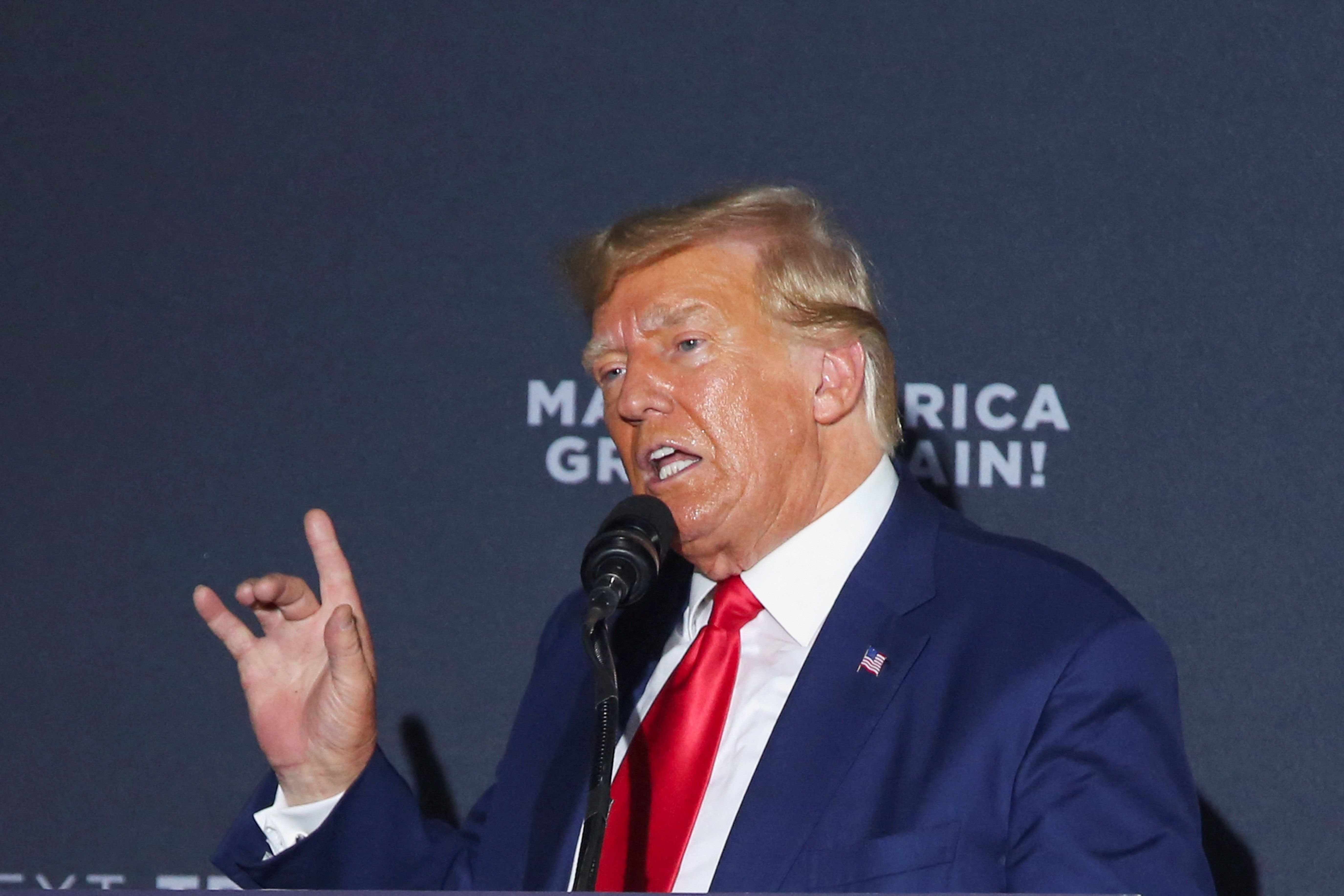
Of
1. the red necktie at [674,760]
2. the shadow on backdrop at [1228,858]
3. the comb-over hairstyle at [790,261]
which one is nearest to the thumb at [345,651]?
the red necktie at [674,760]

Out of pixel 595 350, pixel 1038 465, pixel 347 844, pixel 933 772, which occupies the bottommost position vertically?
pixel 347 844

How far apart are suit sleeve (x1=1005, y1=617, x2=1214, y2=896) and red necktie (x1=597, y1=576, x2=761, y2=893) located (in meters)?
0.37

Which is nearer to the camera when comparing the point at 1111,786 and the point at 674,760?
the point at 1111,786

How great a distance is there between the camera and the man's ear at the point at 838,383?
1985mm

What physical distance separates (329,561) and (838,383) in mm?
659

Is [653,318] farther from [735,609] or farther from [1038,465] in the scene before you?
[1038,465]

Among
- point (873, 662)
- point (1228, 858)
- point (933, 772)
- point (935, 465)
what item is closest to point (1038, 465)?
point (935, 465)

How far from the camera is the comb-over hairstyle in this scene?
197 cm

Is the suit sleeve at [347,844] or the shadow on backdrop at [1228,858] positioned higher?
the suit sleeve at [347,844]

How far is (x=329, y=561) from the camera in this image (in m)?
→ 1.81

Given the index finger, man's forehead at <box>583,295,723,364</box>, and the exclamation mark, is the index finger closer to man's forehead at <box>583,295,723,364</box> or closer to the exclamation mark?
man's forehead at <box>583,295,723,364</box>

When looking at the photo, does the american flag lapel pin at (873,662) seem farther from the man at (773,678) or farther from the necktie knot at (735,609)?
the necktie knot at (735,609)

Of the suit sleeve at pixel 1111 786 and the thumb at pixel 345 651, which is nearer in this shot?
the suit sleeve at pixel 1111 786

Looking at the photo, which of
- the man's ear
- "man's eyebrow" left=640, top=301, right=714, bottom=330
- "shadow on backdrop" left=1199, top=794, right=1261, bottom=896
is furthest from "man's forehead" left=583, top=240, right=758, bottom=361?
"shadow on backdrop" left=1199, top=794, right=1261, bottom=896
